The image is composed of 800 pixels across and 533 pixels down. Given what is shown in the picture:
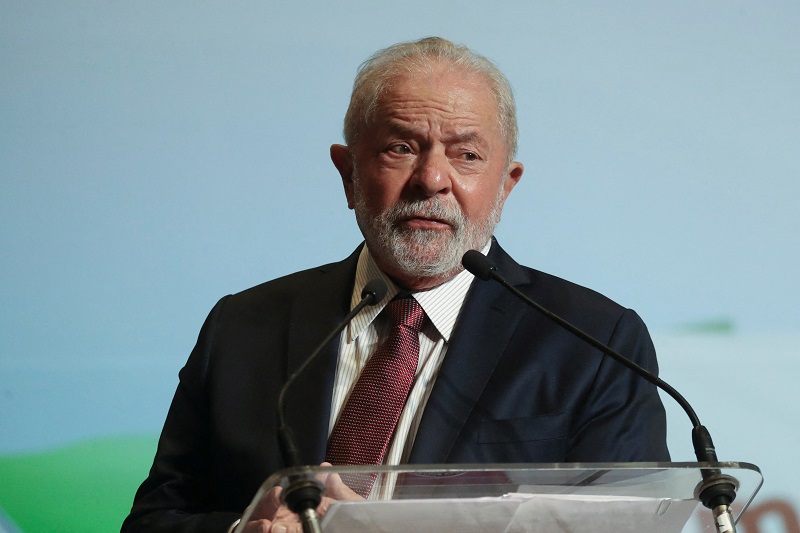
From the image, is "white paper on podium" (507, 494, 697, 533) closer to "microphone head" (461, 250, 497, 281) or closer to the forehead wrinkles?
"microphone head" (461, 250, 497, 281)

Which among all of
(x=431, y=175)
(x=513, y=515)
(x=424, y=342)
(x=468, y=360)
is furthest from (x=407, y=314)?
(x=513, y=515)

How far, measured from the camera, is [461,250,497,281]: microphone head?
184 centimetres

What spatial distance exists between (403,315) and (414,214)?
0.20 metres

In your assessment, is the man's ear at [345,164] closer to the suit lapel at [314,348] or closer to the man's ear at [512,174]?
the suit lapel at [314,348]

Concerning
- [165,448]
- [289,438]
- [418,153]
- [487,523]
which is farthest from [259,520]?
[418,153]

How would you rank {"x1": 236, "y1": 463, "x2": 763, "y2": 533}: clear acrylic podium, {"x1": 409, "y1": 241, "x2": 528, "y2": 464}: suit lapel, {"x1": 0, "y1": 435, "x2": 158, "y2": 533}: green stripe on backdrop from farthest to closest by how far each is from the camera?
{"x1": 0, "y1": 435, "x2": 158, "y2": 533}: green stripe on backdrop
{"x1": 409, "y1": 241, "x2": 528, "y2": 464}: suit lapel
{"x1": 236, "y1": 463, "x2": 763, "y2": 533}: clear acrylic podium

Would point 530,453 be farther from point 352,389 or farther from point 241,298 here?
point 241,298

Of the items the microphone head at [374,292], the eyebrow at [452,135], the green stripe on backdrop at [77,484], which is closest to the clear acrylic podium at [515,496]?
the microphone head at [374,292]

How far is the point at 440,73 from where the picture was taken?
2.24 m

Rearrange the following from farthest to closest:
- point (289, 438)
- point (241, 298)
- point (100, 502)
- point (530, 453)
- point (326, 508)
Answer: point (100, 502) → point (241, 298) → point (530, 453) → point (289, 438) → point (326, 508)

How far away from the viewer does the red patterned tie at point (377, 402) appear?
194 centimetres

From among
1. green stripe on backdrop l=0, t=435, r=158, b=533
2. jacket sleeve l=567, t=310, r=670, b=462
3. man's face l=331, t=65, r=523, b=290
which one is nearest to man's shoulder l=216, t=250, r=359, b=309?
man's face l=331, t=65, r=523, b=290

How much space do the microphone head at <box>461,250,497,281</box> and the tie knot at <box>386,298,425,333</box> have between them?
278 millimetres

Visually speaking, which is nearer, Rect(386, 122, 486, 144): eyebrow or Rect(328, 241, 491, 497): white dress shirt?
Rect(328, 241, 491, 497): white dress shirt
